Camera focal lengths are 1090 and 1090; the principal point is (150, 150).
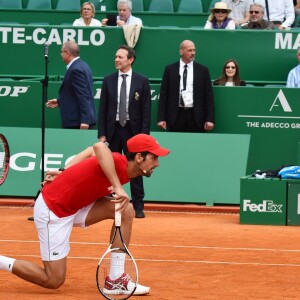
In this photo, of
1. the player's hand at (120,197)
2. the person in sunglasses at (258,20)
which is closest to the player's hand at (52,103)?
the person in sunglasses at (258,20)

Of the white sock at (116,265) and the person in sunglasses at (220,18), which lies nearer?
the white sock at (116,265)

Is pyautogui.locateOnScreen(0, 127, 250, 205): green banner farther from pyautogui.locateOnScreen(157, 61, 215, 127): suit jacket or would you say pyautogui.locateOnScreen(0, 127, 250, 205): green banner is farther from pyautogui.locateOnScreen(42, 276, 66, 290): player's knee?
pyautogui.locateOnScreen(42, 276, 66, 290): player's knee

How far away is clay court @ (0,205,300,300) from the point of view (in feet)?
30.3

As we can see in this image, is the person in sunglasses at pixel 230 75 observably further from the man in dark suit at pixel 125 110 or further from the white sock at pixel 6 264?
the white sock at pixel 6 264

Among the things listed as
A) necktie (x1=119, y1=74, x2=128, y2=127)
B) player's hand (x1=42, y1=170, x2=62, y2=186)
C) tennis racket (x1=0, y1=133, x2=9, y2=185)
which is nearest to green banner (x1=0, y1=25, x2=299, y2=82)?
necktie (x1=119, y1=74, x2=128, y2=127)

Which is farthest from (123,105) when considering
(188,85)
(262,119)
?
(262,119)

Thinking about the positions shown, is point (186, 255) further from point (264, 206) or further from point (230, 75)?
point (230, 75)

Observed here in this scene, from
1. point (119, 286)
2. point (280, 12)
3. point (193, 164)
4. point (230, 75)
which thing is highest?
point (280, 12)

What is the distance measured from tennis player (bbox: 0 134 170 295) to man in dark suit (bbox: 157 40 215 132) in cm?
685

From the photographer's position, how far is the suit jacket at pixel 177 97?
1568cm

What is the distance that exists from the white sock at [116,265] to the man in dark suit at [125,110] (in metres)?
5.22

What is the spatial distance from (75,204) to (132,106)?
547cm

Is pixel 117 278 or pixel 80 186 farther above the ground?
pixel 80 186

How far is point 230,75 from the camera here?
16062 millimetres
